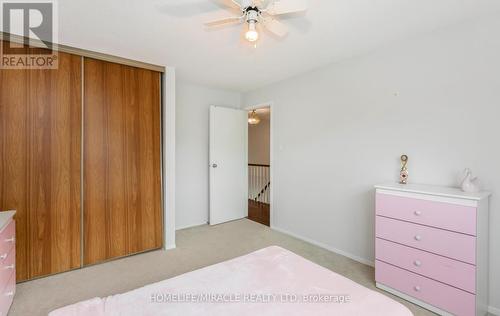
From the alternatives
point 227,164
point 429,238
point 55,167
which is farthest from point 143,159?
point 429,238

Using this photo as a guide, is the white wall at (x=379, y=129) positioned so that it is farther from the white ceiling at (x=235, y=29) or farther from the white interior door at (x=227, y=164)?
the white interior door at (x=227, y=164)

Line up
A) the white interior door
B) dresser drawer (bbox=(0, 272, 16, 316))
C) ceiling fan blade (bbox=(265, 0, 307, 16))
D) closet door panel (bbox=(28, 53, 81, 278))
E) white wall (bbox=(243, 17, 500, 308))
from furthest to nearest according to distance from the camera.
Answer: the white interior door < closet door panel (bbox=(28, 53, 81, 278)) < white wall (bbox=(243, 17, 500, 308)) < dresser drawer (bbox=(0, 272, 16, 316)) < ceiling fan blade (bbox=(265, 0, 307, 16))

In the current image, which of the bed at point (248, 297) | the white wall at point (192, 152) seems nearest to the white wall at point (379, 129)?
the white wall at point (192, 152)

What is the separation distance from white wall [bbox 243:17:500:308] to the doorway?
0.71 meters

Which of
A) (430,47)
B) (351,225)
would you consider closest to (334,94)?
(430,47)

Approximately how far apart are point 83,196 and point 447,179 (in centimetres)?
369

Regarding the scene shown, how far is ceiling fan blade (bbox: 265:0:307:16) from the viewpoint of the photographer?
61.2 inches

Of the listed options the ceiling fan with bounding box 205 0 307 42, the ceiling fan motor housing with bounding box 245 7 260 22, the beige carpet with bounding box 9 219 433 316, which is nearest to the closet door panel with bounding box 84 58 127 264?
the beige carpet with bounding box 9 219 433 316

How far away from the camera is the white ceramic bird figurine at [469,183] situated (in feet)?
6.28

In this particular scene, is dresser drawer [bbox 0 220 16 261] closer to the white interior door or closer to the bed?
the bed

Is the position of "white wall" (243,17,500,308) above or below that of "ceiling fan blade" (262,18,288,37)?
below

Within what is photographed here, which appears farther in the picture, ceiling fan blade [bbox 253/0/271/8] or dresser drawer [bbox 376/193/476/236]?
dresser drawer [bbox 376/193/476/236]

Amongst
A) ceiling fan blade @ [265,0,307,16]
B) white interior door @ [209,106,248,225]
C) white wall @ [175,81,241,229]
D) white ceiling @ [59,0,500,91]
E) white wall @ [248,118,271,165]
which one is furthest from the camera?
white wall @ [248,118,271,165]

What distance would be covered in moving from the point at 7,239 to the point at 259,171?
4738 mm
